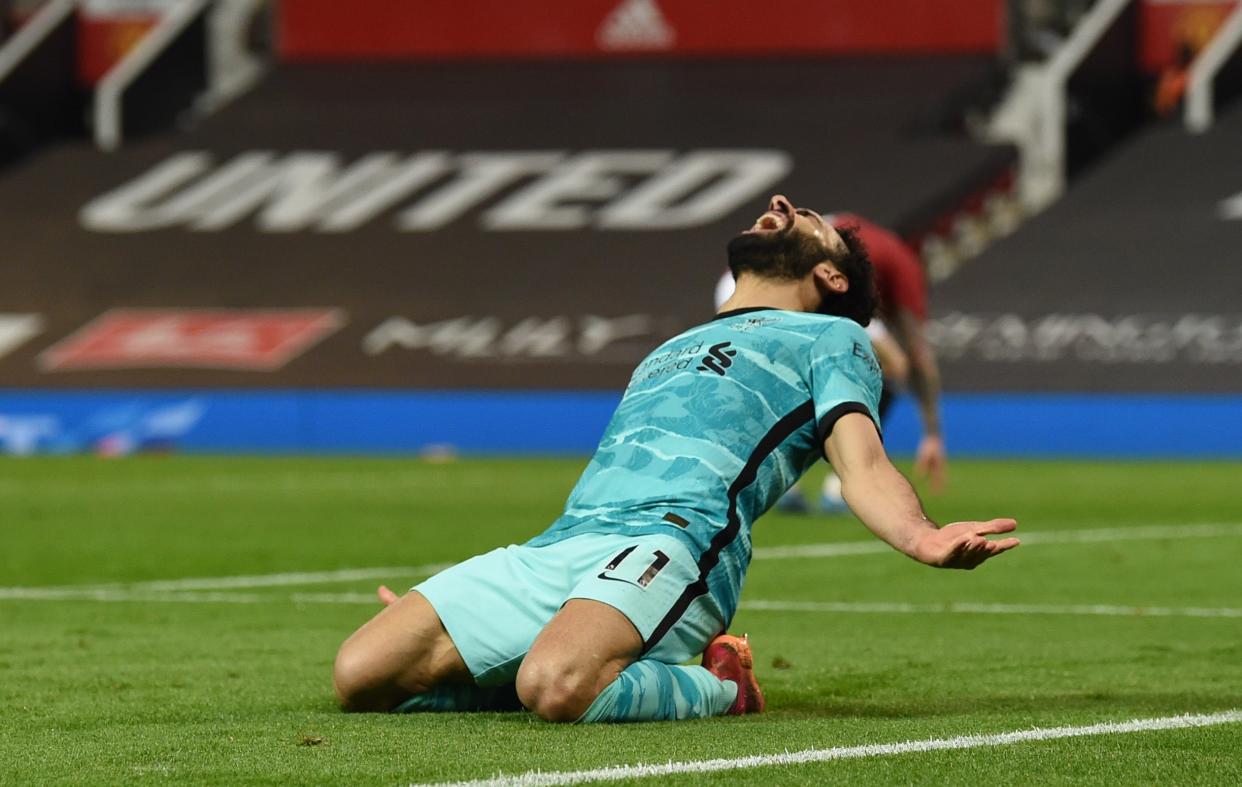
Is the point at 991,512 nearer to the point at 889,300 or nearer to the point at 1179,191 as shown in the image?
the point at 889,300

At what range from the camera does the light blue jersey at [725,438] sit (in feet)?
17.6

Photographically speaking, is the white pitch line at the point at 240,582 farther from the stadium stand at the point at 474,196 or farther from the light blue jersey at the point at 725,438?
the stadium stand at the point at 474,196

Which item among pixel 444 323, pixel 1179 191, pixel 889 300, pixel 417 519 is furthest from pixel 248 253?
pixel 889 300

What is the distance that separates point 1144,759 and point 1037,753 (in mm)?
210

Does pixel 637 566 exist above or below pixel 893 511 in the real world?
below

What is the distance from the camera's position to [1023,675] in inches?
247

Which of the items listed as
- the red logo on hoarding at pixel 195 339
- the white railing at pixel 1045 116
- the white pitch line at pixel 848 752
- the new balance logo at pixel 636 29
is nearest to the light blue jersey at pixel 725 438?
the white pitch line at pixel 848 752

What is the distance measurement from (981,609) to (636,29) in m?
24.2

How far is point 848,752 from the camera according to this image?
4605 mm

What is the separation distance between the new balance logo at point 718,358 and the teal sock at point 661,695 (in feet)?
2.34

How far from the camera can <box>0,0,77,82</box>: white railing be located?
33.4m

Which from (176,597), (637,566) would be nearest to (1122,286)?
(176,597)

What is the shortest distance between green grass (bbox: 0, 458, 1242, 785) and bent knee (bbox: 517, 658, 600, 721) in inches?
2.8

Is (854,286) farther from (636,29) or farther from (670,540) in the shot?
(636,29)
